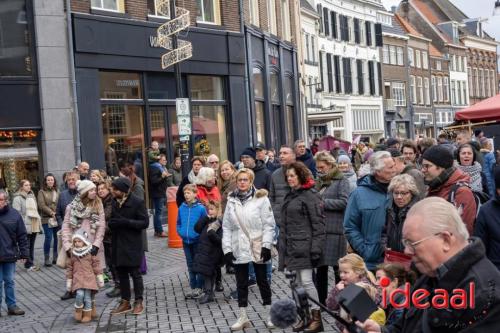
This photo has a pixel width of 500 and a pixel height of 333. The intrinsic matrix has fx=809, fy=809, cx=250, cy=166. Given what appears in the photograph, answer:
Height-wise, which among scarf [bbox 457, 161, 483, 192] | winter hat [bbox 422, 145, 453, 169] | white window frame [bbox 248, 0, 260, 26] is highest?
white window frame [bbox 248, 0, 260, 26]

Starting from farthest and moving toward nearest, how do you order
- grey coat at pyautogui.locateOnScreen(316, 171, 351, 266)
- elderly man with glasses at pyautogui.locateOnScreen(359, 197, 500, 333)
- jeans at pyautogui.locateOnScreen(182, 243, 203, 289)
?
jeans at pyautogui.locateOnScreen(182, 243, 203, 289) < grey coat at pyautogui.locateOnScreen(316, 171, 351, 266) < elderly man with glasses at pyautogui.locateOnScreen(359, 197, 500, 333)

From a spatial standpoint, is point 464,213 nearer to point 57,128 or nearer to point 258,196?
point 258,196

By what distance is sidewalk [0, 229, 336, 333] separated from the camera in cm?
884

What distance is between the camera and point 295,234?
796 cm

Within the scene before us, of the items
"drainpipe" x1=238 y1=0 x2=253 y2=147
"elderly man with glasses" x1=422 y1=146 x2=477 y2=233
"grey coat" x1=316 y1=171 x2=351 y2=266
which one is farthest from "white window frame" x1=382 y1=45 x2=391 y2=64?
"elderly man with glasses" x1=422 y1=146 x2=477 y2=233

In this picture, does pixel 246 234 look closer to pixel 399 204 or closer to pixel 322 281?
pixel 322 281

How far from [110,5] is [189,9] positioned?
286 centimetres

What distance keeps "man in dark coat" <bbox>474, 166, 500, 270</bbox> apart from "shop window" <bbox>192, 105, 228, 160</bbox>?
51.7 feet

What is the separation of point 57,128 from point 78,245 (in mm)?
8627

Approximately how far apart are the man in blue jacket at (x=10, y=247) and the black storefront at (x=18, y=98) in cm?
689

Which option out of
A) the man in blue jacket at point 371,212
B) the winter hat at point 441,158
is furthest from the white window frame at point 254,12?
the winter hat at point 441,158

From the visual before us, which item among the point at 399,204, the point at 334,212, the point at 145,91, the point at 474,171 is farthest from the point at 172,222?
the point at 399,204

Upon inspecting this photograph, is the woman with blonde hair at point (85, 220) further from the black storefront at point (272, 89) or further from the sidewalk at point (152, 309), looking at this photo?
the black storefront at point (272, 89)

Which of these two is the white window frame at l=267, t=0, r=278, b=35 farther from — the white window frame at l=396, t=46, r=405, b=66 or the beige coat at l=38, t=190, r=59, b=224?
the white window frame at l=396, t=46, r=405, b=66
